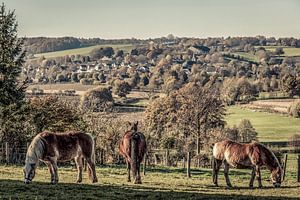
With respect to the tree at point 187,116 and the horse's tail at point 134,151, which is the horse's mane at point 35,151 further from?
the tree at point 187,116

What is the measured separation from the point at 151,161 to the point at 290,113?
43.2 metres

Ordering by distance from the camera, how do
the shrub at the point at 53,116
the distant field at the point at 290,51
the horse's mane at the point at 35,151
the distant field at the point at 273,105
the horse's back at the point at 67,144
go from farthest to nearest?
the distant field at the point at 290,51 → the distant field at the point at 273,105 → the shrub at the point at 53,116 → the horse's back at the point at 67,144 → the horse's mane at the point at 35,151

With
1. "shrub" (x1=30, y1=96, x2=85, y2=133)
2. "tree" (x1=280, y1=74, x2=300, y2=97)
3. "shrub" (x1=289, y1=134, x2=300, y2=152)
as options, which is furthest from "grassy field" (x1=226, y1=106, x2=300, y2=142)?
"shrub" (x1=30, y1=96, x2=85, y2=133)

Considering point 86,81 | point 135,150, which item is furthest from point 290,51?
point 135,150

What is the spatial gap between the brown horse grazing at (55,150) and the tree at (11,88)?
14672mm

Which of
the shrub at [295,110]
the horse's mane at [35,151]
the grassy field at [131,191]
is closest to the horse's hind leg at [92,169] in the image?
the grassy field at [131,191]

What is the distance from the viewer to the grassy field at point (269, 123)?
6406 cm

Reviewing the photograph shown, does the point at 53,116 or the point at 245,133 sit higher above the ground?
the point at 53,116

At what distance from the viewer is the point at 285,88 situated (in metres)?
90.2

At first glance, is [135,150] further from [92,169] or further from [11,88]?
[11,88]

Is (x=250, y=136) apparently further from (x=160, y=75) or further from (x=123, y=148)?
(x=160, y=75)

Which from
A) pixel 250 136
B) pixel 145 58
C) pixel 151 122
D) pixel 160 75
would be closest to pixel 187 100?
pixel 151 122

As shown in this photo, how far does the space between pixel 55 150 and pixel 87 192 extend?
2549mm

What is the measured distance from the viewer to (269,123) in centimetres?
7000
